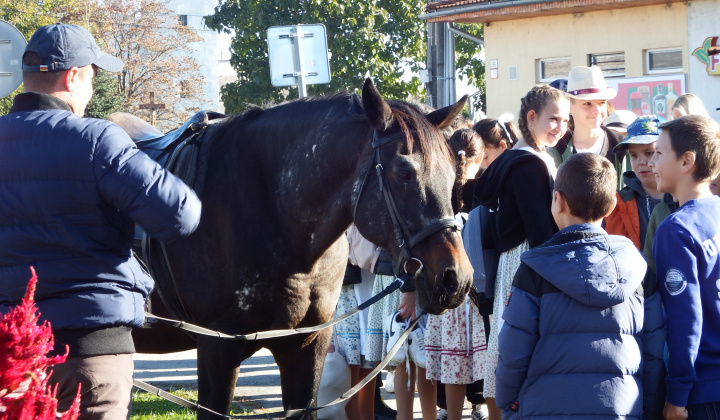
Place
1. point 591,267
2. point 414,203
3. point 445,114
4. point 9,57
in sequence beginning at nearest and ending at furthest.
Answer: point 591,267, point 414,203, point 445,114, point 9,57

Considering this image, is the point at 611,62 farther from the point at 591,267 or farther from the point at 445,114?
the point at 591,267

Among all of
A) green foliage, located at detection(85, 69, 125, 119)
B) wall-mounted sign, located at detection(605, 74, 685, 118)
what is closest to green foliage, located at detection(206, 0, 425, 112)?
green foliage, located at detection(85, 69, 125, 119)

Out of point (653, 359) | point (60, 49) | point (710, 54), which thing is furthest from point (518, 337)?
point (710, 54)

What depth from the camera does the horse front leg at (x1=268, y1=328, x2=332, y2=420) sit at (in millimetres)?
4133

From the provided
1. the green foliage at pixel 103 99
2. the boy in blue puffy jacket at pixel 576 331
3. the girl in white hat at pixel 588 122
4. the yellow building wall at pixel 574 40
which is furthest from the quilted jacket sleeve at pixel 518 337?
the green foliage at pixel 103 99

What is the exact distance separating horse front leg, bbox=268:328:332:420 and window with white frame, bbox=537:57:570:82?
17912 mm

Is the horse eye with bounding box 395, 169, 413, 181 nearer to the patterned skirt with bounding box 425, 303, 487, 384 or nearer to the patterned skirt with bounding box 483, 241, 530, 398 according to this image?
the patterned skirt with bounding box 483, 241, 530, 398

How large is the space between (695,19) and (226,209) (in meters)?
17.3

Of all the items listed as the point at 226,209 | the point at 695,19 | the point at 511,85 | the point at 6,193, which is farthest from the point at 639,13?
the point at 6,193

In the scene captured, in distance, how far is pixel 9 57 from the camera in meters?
5.93

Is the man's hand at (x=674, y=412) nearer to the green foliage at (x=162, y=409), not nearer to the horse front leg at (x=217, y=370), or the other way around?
the horse front leg at (x=217, y=370)

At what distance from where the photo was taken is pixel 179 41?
39094mm

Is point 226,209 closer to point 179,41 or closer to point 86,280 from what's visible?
point 86,280

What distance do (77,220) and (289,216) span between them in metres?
1.25
